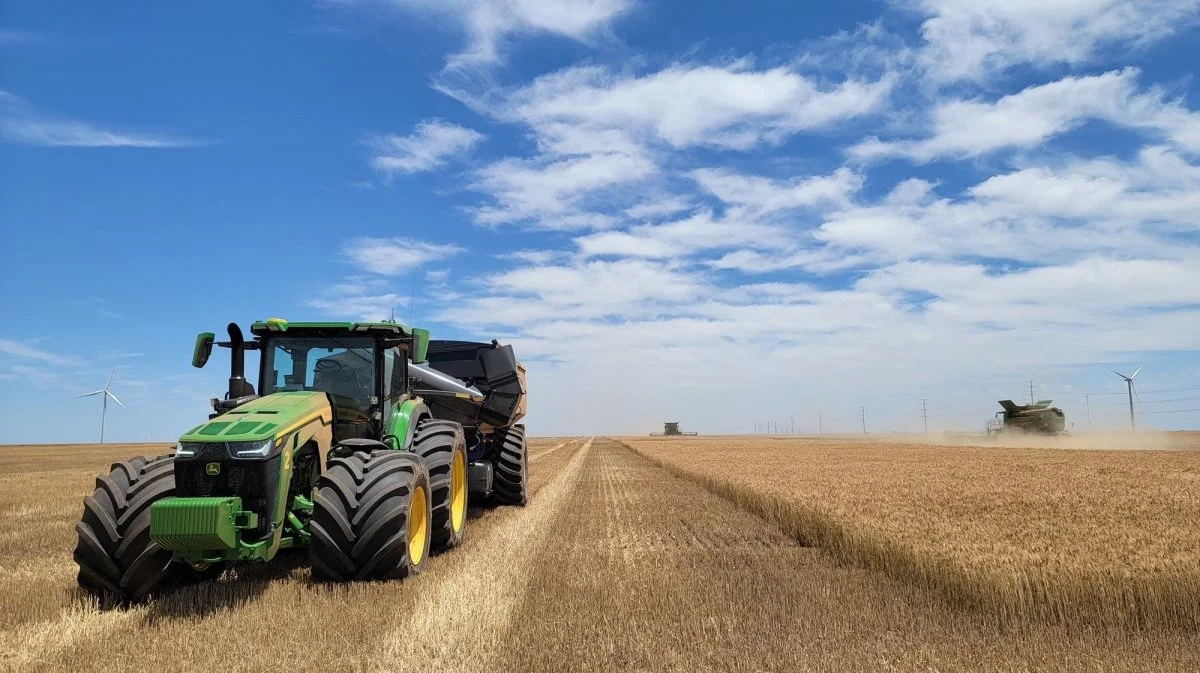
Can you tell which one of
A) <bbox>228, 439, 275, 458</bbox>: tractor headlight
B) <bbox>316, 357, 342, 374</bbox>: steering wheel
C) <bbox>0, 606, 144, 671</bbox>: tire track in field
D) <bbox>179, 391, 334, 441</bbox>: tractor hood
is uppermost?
<bbox>316, 357, 342, 374</bbox>: steering wheel

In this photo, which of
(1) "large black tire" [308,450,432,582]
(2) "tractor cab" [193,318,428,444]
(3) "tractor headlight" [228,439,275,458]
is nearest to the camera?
(3) "tractor headlight" [228,439,275,458]

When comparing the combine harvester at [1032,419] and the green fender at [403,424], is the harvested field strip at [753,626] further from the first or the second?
the combine harvester at [1032,419]

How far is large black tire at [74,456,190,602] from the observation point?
628cm

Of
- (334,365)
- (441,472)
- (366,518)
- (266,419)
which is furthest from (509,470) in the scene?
(266,419)

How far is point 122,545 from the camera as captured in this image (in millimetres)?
6262

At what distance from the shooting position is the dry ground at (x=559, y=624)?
194 inches

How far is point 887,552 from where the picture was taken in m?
7.81

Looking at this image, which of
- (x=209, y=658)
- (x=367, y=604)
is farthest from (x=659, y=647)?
(x=209, y=658)

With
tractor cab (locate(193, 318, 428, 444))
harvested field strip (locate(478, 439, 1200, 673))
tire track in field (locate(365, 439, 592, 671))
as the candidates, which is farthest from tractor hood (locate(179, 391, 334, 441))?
harvested field strip (locate(478, 439, 1200, 673))

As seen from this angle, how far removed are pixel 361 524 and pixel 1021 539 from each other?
6437 mm

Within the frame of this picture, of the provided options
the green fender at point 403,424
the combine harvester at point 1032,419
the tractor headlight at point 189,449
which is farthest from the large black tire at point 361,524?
the combine harvester at point 1032,419

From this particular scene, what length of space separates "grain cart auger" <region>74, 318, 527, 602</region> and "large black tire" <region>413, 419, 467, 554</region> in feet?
0.08

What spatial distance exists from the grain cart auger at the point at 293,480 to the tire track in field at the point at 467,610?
0.52 m

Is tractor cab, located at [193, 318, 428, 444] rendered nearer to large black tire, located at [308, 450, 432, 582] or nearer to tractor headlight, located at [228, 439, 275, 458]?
large black tire, located at [308, 450, 432, 582]
